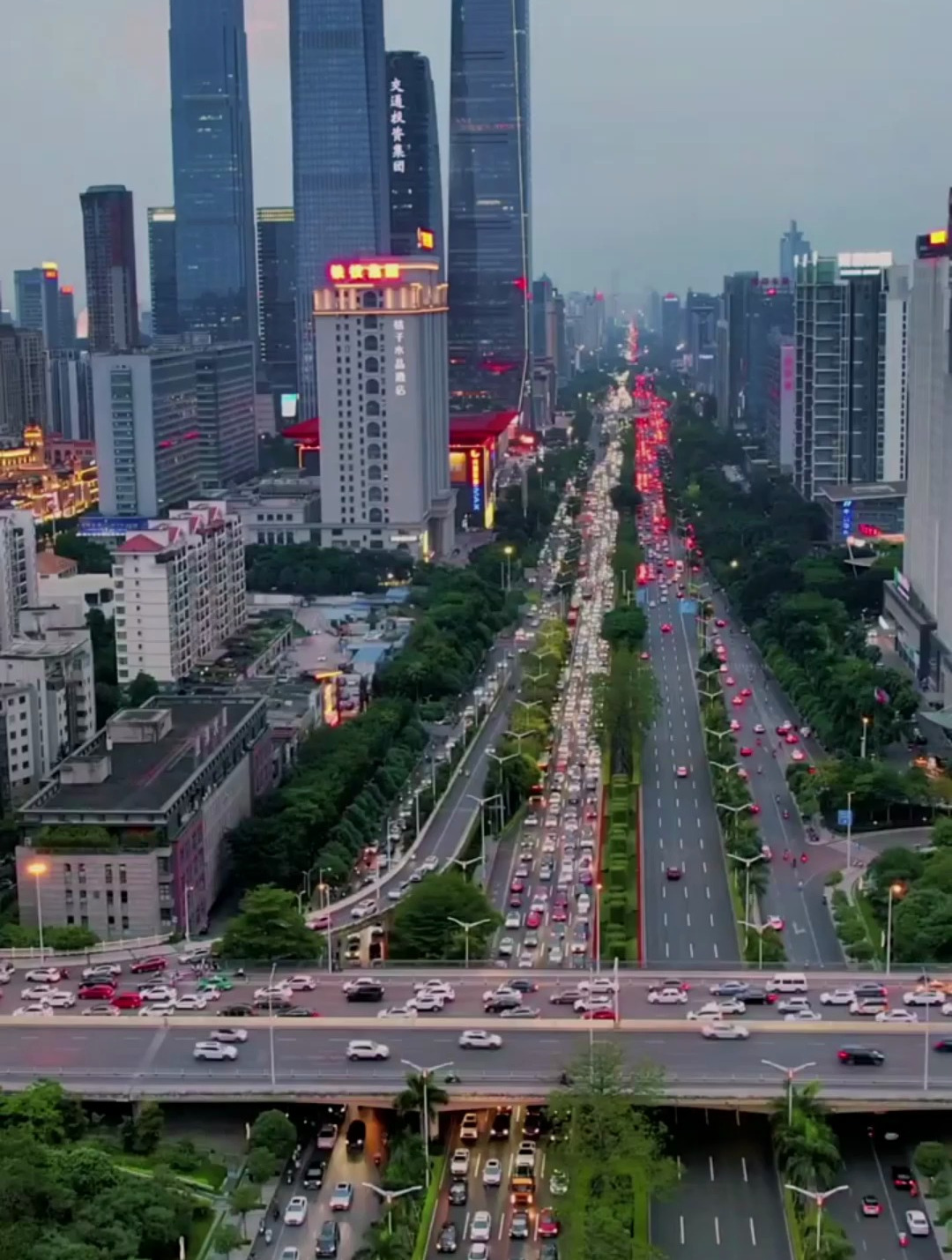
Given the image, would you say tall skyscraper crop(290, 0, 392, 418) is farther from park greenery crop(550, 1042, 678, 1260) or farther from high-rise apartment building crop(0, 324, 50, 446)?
park greenery crop(550, 1042, 678, 1260)

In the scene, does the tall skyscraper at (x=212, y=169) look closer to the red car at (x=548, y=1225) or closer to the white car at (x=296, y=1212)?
the white car at (x=296, y=1212)

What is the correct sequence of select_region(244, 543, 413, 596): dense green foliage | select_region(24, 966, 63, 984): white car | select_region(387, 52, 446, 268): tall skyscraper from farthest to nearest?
select_region(387, 52, 446, 268): tall skyscraper, select_region(244, 543, 413, 596): dense green foliage, select_region(24, 966, 63, 984): white car

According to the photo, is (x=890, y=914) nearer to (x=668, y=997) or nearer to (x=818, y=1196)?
(x=668, y=997)

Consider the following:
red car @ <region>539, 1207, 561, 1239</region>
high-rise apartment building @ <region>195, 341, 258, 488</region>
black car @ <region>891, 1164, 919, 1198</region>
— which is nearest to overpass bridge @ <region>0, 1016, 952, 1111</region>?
black car @ <region>891, 1164, 919, 1198</region>

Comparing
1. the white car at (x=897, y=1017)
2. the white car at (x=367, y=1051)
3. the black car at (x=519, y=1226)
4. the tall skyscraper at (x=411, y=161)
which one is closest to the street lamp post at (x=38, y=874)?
the white car at (x=367, y=1051)

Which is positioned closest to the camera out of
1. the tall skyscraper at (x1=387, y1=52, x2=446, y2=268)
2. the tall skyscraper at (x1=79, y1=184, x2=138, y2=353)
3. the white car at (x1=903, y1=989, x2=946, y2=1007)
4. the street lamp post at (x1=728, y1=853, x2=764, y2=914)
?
the white car at (x1=903, y1=989, x2=946, y2=1007)
